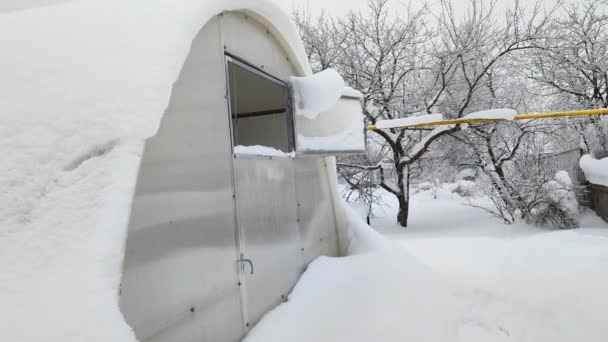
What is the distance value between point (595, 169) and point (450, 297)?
838 cm

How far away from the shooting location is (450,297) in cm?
379

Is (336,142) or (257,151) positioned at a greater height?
(336,142)

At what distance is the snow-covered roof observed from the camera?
1188 mm

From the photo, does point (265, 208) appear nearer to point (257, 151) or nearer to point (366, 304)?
point (257, 151)

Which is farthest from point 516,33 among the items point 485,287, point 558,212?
point 485,287

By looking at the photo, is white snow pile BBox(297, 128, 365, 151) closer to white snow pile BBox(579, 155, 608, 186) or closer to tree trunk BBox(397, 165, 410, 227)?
white snow pile BBox(579, 155, 608, 186)

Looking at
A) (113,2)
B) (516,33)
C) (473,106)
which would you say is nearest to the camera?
(113,2)

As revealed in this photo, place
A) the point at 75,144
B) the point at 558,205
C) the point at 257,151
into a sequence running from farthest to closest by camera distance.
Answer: the point at 558,205 → the point at 257,151 → the point at 75,144

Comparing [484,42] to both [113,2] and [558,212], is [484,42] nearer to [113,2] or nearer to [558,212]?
[558,212]

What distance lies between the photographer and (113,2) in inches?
80.0

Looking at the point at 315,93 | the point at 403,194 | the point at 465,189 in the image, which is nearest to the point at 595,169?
the point at 403,194

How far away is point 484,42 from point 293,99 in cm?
1120

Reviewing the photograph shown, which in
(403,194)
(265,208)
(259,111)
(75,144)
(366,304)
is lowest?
(366,304)

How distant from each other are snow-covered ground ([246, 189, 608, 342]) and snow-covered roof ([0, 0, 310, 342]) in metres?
1.59
